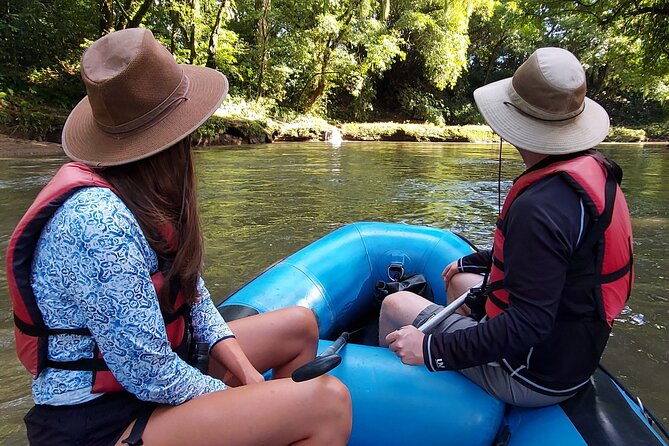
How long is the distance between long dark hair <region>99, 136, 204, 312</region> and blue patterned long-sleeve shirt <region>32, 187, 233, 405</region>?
5cm

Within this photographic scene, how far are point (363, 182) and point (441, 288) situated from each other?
5.64 meters

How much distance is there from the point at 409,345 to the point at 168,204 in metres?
0.77

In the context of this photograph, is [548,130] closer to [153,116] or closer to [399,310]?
[399,310]

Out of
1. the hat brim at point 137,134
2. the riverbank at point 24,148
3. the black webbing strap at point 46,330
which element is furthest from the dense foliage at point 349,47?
the black webbing strap at point 46,330

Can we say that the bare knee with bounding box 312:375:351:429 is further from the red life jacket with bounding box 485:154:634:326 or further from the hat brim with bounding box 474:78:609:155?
the hat brim with bounding box 474:78:609:155

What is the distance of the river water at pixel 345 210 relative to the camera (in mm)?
2621

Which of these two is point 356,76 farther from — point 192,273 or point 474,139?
point 192,273

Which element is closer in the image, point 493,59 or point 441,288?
point 441,288

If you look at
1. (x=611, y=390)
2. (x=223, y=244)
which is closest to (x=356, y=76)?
(x=223, y=244)

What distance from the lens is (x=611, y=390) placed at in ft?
4.81

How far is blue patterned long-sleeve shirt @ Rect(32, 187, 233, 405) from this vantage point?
3.14ft

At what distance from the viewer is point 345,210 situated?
5953mm

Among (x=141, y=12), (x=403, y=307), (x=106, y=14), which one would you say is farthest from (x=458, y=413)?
(x=106, y=14)

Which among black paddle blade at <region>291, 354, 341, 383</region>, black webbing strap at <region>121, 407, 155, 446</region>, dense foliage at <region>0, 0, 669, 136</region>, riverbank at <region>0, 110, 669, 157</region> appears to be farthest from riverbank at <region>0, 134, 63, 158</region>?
black paddle blade at <region>291, 354, 341, 383</region>
